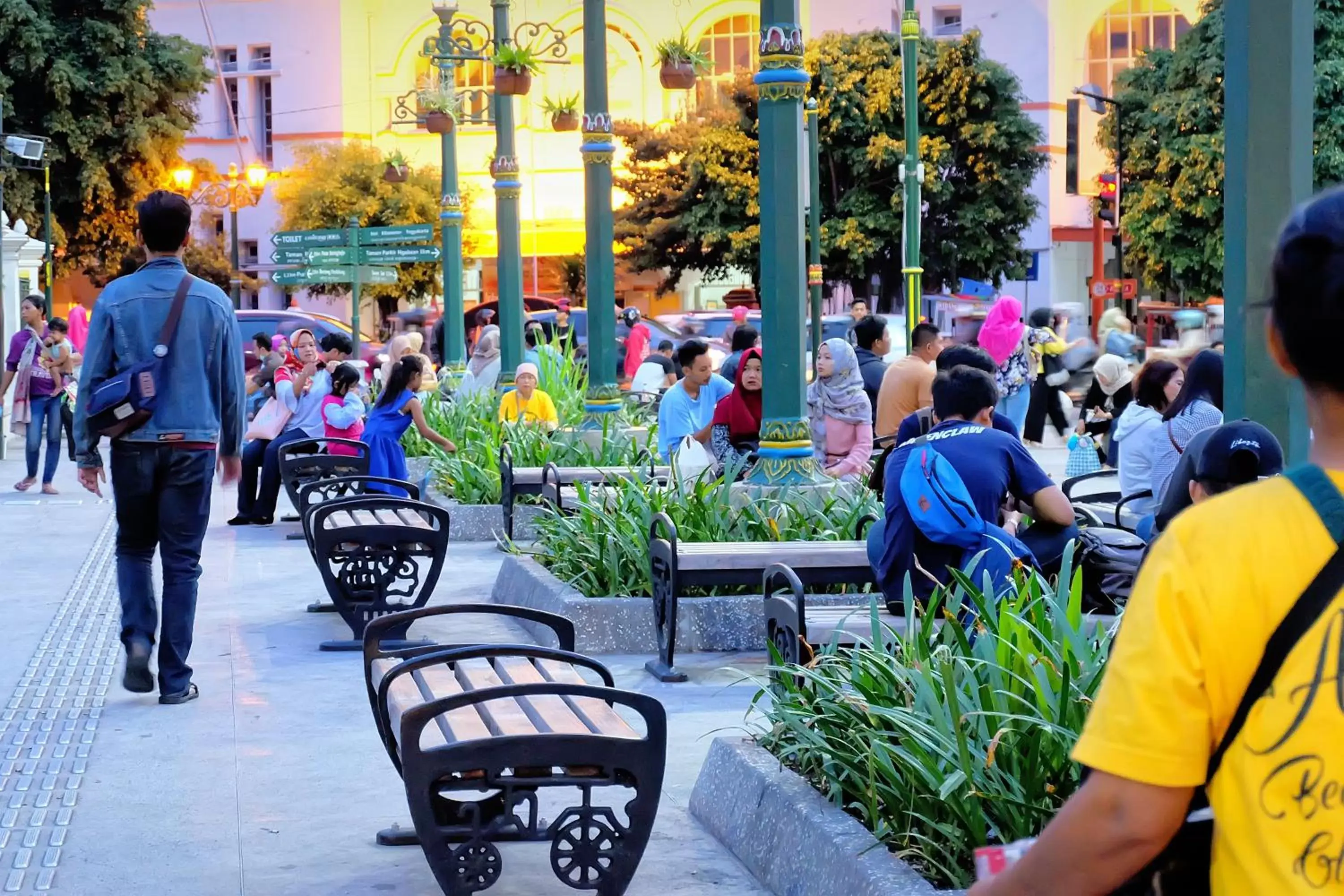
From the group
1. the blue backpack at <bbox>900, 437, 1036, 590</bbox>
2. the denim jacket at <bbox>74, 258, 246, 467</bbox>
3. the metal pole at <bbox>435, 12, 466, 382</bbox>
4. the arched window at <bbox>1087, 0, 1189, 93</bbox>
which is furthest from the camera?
the arched window at <bbox>1087, 0, 1189, 93</bbox>

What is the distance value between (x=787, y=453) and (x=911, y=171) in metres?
16.8

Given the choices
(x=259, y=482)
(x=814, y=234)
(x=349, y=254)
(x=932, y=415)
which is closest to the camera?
(x=932, y=415)

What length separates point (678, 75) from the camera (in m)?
17.0

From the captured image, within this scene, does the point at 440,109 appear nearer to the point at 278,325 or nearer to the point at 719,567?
the point at 278,325

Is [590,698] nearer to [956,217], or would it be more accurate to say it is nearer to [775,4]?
[775,4]

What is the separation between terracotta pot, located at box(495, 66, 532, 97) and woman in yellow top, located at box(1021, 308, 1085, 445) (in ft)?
22.7

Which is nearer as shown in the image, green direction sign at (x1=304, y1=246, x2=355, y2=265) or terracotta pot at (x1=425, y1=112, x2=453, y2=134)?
terracotta pot at (x1=425, y1=112, x2=453, y2=134)

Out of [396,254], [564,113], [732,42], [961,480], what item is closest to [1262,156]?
[961,480]

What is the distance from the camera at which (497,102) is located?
19750 millimetres

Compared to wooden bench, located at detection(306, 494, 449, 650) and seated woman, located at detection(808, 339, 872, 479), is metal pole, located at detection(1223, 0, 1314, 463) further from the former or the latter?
seated woman, located at detection(808, 339, 872, 479)

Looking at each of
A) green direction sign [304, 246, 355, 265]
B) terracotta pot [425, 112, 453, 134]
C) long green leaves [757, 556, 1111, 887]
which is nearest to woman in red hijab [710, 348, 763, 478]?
long green leaves [757, 556, 1111, 887]

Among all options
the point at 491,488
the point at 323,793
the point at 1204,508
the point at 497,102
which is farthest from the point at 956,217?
the point at 1204,508

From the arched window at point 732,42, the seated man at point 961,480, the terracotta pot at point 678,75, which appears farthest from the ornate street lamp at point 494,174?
the arched window at point 732,42

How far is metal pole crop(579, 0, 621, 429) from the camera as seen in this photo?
15094 millimetres
